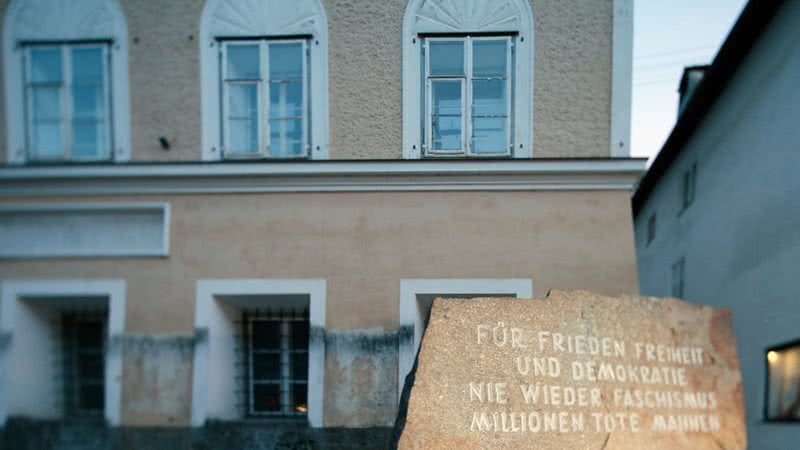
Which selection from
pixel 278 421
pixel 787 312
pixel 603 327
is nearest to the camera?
pixel 603 327

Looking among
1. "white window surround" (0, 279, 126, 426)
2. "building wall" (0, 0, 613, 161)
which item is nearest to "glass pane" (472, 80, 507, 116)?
"building wall" (0, 0, 613, 161)

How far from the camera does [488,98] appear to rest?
6133mm

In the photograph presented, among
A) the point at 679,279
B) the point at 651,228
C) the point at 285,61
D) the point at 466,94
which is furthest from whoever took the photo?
the point at 651,228

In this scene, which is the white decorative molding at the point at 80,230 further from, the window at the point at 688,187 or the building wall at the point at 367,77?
the window at the point at 688,187

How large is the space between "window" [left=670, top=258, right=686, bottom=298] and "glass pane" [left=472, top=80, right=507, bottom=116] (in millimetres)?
5618

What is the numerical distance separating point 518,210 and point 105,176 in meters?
4.91

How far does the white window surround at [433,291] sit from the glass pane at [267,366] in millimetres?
1643

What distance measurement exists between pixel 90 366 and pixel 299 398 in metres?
2.83

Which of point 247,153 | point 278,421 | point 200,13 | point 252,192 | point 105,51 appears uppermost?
point 200,13

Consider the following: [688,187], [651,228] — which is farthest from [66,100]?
[651,228]

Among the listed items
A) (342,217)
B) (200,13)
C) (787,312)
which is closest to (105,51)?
(200,13)

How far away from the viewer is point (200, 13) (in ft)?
20.1

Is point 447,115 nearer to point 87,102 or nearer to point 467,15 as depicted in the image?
point 467,15

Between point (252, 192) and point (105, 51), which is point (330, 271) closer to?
point (252, 192)
